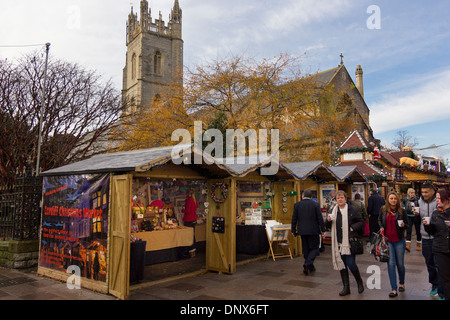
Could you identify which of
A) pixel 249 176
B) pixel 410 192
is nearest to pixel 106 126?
pixel 249 176

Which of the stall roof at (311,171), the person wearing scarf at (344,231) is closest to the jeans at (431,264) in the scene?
the person wearing scarf at (344,231)

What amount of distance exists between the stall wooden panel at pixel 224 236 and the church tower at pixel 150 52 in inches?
1679

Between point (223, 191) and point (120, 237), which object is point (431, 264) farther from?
point (120, 237)

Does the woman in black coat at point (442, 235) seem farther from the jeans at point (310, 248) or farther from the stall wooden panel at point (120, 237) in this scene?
the stall wooden panel at point (120, 237)

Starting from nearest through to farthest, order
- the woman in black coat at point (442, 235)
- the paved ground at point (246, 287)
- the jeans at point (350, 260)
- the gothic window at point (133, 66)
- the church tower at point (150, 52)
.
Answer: the woman in black coat at point (442, 235) → the jeans at point (350, 260) → the paved ground at point (246, 287) → the church tower at point (150, 52) → the gothic window at point (133, 66)

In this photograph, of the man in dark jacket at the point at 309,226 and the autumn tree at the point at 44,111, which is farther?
the autumn tree at the point at 44,111

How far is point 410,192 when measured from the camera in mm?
10211

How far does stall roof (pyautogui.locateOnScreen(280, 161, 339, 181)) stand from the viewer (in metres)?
10.1

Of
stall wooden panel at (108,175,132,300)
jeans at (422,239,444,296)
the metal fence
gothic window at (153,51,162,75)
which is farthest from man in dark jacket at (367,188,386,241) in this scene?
gothic window at (153,51,162,75)

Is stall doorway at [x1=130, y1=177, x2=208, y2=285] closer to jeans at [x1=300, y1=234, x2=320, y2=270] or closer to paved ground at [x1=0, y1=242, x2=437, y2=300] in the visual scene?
paved ground at [x1=0, y1=242, x2=437, y2=300]

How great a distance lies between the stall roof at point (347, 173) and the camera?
11905 millimetres

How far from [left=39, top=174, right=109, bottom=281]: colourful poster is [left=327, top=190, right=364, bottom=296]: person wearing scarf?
4.15 m

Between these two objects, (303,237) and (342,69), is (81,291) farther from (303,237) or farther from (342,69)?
(342,69)
